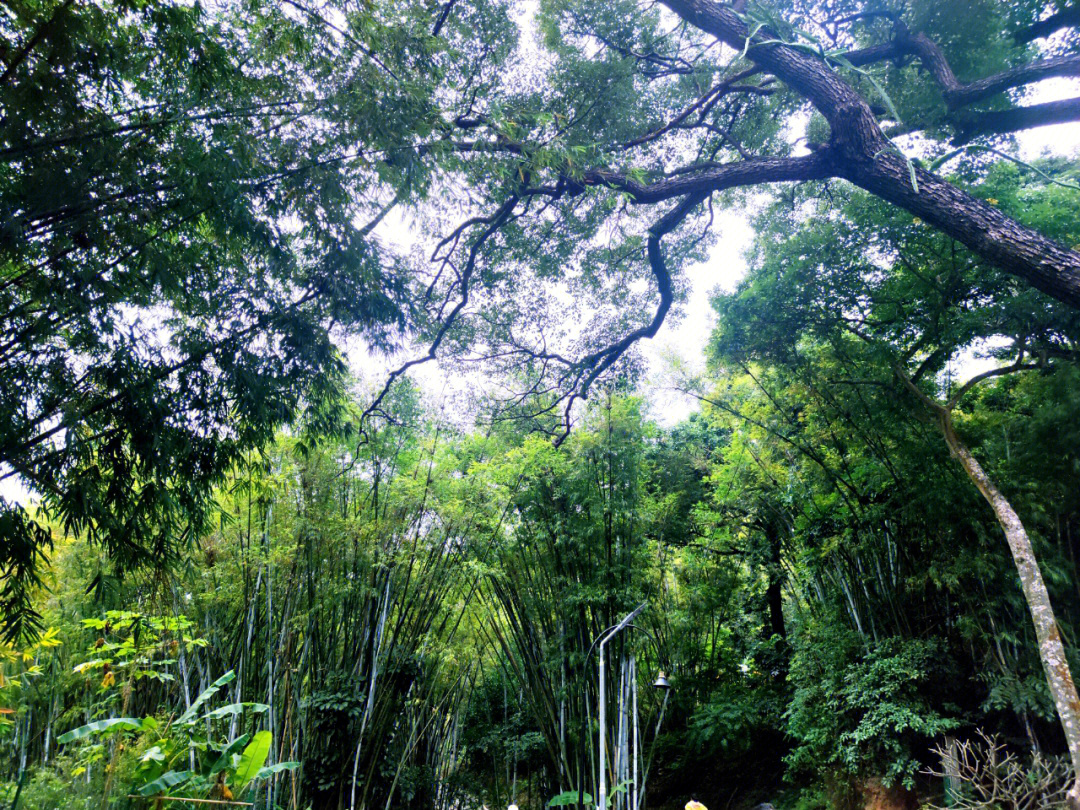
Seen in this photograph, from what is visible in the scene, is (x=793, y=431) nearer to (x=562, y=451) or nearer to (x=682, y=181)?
(x=562, y=451)

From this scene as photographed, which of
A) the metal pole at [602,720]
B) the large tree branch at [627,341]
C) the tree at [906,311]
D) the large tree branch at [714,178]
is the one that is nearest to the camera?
the metal pole at [602,720]

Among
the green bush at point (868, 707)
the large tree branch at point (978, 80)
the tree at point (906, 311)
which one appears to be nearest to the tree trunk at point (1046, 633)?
the tree at point (906, 311)

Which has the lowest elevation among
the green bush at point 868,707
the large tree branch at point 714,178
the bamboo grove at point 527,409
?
the green bush at point 868,707

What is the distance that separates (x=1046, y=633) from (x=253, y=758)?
342 centimetres

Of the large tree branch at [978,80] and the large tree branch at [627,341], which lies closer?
the large tree branch at [978,80]

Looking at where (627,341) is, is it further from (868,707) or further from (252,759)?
(252,759)

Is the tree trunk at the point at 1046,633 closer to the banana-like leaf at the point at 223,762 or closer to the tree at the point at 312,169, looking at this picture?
the tree at the point at 312,169

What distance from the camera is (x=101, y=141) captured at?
2043 mm

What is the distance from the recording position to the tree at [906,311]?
346 centimetres

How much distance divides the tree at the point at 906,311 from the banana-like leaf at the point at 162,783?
3626mm

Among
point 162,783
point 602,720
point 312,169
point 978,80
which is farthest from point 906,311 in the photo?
point 162,783

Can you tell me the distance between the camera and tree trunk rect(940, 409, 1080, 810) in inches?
104

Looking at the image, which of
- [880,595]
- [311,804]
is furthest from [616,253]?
[311,804]

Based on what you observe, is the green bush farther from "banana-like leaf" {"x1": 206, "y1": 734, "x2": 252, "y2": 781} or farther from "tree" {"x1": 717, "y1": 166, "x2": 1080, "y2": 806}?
"banana-like leaf" {"x1": 206, "y1": 734, "x2": 252, "y2": 781}
